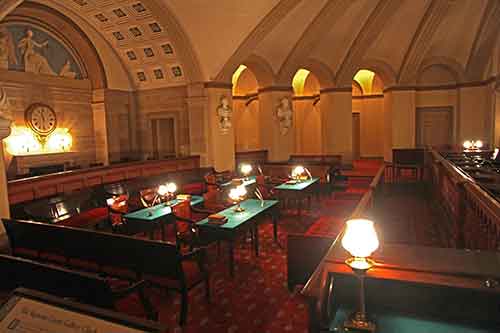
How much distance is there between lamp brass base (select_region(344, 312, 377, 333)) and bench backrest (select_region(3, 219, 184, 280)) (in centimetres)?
201

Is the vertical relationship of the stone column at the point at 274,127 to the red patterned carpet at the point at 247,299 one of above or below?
above

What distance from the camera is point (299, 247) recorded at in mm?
4766

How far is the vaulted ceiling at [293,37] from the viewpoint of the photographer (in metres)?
10.0

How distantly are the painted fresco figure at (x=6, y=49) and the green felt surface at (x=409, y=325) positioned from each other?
36.7ft

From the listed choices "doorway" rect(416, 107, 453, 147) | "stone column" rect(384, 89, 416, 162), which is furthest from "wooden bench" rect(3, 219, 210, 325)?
"doorway" rect(416, 107, 453, 147)

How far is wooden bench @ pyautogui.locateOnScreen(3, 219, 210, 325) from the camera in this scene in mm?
3939

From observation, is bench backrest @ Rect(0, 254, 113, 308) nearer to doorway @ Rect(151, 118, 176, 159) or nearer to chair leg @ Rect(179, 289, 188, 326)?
chair leg @ Rect(179, 289, 188, 326)

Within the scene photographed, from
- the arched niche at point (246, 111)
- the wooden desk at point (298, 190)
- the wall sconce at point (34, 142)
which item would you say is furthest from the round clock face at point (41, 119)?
the arched niche at point (246, 111)

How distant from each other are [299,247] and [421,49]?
11894 millimetres

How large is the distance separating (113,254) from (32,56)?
8.92m

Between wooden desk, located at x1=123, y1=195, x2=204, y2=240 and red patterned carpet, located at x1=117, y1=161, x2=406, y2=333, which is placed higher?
wooden desk, located at x1=123, y1=195, x2=204, y2=240

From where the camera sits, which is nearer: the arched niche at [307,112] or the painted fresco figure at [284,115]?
the painted fresco figure at [284,115]

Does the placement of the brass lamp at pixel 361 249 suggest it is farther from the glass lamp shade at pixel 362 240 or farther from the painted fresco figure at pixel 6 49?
the painted fresco figure at pixel 6 49

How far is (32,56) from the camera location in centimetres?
1067
